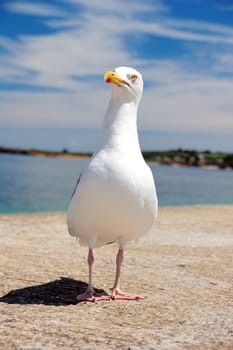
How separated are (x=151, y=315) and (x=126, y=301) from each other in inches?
23.6

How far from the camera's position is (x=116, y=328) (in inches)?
214

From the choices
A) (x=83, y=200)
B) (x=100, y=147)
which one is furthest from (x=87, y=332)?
(x=100, y=147)

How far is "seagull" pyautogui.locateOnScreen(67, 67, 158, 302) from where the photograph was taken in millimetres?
6008

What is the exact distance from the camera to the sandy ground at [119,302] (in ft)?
16.9

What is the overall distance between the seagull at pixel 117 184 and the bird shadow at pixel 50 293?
0.93 feet

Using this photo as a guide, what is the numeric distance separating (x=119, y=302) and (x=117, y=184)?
1462mm

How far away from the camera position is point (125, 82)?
6.26 m

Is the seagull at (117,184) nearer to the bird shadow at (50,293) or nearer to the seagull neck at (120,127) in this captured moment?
the seagull neck at (120,127)

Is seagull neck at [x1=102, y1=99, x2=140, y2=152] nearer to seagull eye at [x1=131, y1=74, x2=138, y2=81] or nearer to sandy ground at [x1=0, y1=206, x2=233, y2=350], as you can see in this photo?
seagull eye at [x1=131, y1=74, x2=138, y2=81]

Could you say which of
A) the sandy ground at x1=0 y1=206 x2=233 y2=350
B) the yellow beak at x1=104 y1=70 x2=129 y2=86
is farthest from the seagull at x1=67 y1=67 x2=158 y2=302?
the sandy ground at x1=0 y1=206 x2=233 y2=350

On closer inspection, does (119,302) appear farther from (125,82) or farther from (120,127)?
(125,82)

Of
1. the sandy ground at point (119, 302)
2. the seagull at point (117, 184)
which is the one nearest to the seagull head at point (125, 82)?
the seagull at point (117, 184)

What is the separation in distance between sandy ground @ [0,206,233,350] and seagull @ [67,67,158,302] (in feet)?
1.97

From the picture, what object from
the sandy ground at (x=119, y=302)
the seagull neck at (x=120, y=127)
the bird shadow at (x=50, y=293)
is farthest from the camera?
the bird shadow at (x=50, y=293)
